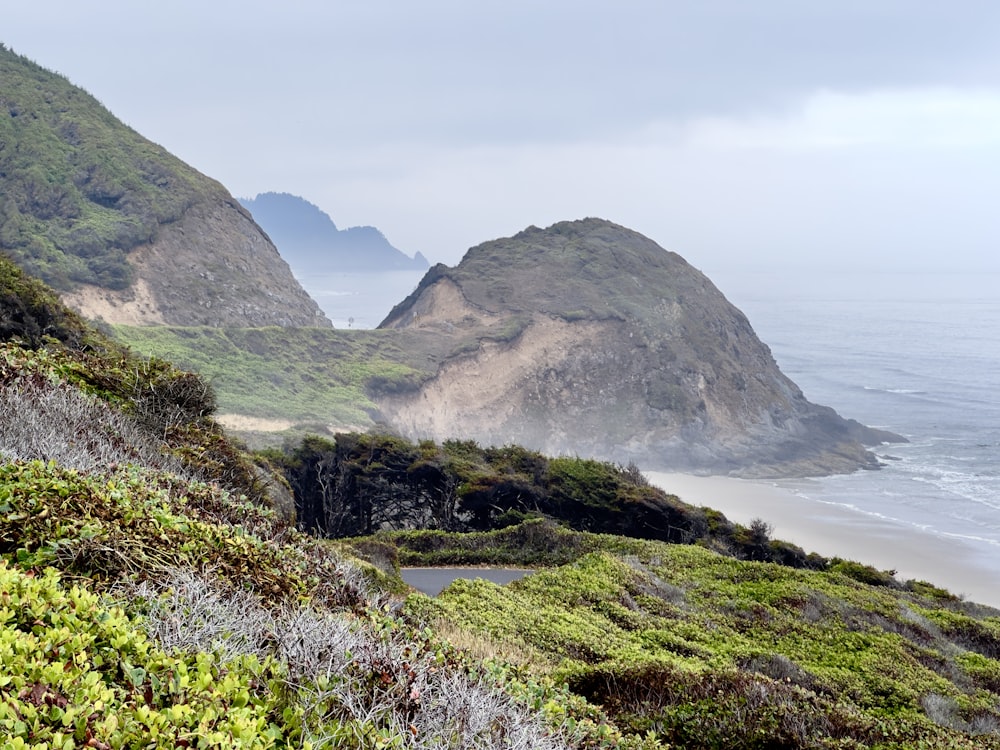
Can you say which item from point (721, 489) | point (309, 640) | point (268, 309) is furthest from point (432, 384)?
point (309, 640)

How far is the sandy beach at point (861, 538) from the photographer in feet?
105

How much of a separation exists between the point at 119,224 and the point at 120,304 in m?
9.93

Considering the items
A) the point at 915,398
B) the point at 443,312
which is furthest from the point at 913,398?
the point at 443,312

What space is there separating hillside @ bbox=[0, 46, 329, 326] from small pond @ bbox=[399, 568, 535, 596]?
52.8 meters

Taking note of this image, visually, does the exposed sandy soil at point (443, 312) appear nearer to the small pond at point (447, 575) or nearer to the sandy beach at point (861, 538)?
the sandy beach at point (861, 538)

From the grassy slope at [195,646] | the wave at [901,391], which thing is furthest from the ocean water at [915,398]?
the grassy slope at [195,646]

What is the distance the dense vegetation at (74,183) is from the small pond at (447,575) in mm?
53640

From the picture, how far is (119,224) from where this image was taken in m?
69.2

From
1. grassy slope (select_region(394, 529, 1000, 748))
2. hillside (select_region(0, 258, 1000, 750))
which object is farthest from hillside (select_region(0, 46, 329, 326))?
grassy slope (select_region(394, 529, 1000, 748))

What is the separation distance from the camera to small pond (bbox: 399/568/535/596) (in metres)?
16.6

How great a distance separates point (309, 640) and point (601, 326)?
74.9m

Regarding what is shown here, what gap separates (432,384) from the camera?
7088cm

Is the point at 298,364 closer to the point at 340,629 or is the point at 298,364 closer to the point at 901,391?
the point at 901,391

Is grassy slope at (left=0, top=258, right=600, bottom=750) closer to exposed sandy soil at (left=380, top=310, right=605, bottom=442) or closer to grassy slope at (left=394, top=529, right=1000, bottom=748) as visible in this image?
grassy slope at (left=394, top=529, right=1000, bottom=748)
